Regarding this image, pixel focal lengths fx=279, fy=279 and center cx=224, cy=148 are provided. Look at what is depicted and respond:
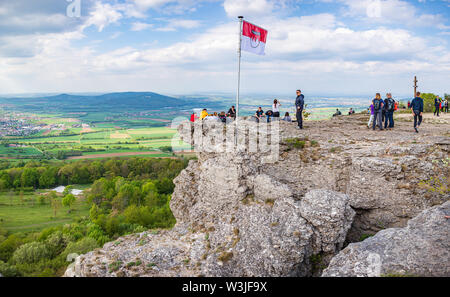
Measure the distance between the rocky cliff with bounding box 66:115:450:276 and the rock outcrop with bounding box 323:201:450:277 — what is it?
7.46 feet

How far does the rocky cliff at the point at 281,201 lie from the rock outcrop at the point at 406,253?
2273mm

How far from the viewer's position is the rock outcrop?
30.7ft

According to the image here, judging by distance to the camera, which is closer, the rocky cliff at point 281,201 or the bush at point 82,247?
the rocky cliff at point 281,201

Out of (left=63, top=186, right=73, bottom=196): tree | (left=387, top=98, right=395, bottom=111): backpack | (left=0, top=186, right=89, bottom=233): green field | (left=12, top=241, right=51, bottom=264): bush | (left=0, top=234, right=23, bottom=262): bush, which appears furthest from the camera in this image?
(left=63, top=186, right=73, bottom=196): tree

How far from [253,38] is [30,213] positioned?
8218 centimetres

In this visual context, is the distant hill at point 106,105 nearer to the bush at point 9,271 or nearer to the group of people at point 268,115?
the bush at point 9,271

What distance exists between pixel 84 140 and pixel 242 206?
474 ft

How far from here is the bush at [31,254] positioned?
39.7 meters

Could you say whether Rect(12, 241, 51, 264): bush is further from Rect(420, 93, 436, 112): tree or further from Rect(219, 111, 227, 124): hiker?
Rect(420, 93, 436, 112): tree

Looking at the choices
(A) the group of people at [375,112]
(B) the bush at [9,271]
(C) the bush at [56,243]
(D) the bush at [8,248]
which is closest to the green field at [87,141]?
(D) the bush at [8,248]

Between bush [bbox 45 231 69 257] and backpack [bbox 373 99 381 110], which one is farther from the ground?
backpack [bbox 373 99 381 110]

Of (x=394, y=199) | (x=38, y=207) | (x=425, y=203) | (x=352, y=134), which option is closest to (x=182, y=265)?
(x=394, y=199)

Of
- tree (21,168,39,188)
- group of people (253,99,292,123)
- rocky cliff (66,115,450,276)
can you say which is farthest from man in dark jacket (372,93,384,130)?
tree (21,168,39,188)

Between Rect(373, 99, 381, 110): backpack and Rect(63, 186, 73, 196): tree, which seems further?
Rect(63, 186, 73, 196): tree
